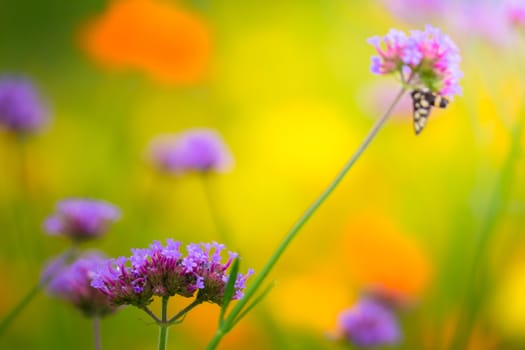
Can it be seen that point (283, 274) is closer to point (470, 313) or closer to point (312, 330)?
point (312, 330)

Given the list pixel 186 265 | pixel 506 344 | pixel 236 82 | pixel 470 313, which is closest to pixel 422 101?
pixel 186 265

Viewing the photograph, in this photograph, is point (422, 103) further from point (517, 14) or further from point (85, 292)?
point (517, 14)

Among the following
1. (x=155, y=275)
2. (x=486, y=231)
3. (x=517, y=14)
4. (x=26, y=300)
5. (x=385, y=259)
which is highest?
(x=517, y=14)

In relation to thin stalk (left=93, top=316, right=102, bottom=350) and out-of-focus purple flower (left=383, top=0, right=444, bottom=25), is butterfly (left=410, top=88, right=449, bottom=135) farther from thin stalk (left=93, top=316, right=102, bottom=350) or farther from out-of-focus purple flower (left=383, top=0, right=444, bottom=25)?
out-of-focus purple flower (left=383, top=0, right=444, bottom=25)

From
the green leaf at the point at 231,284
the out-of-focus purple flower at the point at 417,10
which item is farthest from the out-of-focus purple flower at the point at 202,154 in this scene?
the green leaf at the point at 231,284

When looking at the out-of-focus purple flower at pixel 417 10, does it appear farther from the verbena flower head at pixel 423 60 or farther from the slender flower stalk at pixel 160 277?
the slender flower stalk at pixel 160 277

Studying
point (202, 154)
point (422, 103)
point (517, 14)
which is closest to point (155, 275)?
point (422, 103)
